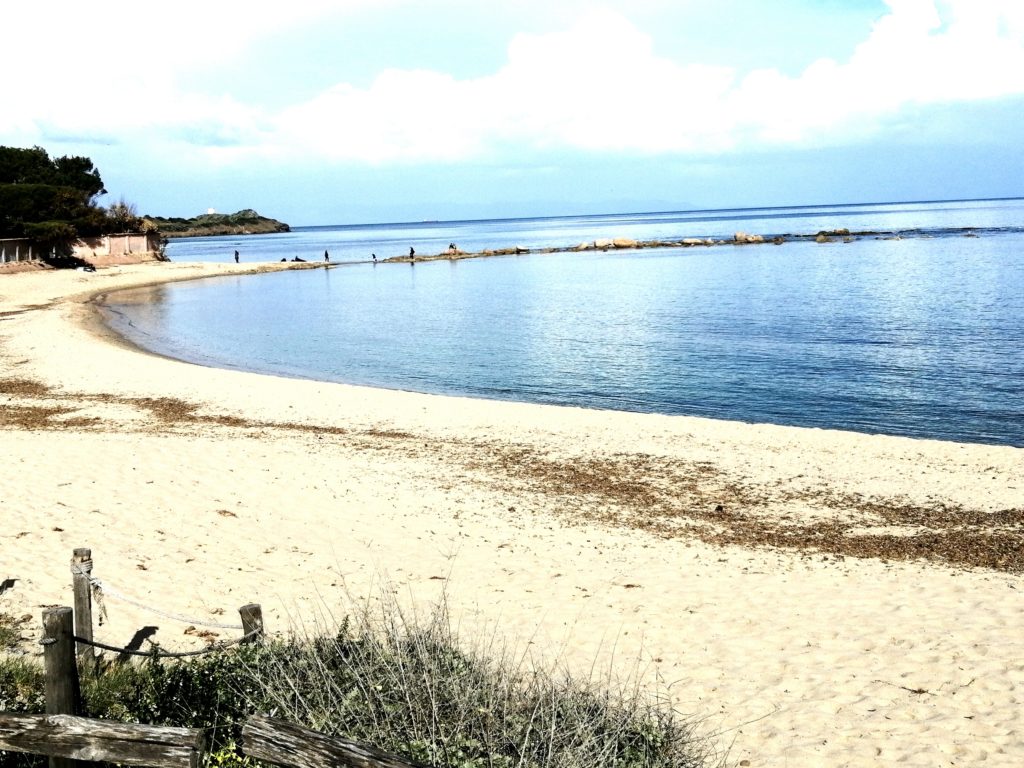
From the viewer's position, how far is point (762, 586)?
10.3 metres

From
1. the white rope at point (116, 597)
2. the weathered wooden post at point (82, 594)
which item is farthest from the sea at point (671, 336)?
the weathered wooden post at point (82, 594)

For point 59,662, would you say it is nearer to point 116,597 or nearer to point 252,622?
point 252,622

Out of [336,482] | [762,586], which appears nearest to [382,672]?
[762,586]

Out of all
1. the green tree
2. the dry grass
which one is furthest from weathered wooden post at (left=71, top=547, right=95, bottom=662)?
the green tree

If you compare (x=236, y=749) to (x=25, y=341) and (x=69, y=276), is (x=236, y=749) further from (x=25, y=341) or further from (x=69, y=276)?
(x=69, y=276)

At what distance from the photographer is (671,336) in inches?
1455

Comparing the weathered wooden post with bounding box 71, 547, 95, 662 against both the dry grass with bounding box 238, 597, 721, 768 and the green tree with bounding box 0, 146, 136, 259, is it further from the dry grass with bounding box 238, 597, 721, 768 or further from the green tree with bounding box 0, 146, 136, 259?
the green tree with bounding box 0, 146, 136, 259

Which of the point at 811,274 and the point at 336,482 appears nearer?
the point at 336,482

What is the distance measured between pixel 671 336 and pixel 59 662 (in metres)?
33.4

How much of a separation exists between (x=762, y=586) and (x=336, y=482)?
6.90 metres

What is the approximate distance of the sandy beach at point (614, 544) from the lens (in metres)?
7.71

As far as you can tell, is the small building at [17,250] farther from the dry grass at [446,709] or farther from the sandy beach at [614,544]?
the dry grass at [446,709]

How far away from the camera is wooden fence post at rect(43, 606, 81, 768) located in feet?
16.1

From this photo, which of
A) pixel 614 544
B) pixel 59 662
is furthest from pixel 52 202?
pixel 59 662
